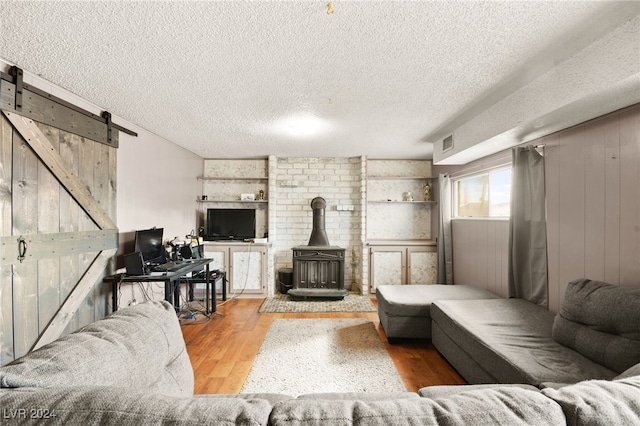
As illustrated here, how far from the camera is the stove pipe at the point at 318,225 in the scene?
4.81m

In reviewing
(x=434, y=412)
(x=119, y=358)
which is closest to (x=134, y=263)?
(x=119, y=358)

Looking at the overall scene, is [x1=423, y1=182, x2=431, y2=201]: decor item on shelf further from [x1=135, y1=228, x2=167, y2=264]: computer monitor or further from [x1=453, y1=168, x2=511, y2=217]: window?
[x1=135, y1=228, x2=167, y2=264]: computer monitor

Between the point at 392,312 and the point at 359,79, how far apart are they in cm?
224

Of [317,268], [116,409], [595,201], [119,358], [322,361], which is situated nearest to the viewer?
[116,409]

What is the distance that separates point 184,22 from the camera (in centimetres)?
148

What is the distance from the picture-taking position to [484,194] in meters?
3.72

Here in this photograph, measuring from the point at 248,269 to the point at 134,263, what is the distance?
2035 mm

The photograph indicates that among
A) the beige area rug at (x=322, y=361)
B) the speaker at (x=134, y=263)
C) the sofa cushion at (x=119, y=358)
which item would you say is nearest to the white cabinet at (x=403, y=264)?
the beige area rug at (x=322, y=361)

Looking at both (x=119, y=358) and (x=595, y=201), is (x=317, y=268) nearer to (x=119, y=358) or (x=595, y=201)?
(x=595, y=201)

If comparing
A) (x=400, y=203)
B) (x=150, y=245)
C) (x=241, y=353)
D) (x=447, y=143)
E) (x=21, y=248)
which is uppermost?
(x=447, y=143)

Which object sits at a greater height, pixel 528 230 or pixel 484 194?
pixel 484 194

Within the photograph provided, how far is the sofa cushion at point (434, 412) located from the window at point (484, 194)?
9.98 feet

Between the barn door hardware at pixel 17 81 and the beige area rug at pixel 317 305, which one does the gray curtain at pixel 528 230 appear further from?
the barn door hardware at pixel 17 81

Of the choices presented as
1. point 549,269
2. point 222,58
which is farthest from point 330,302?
point 222,58
